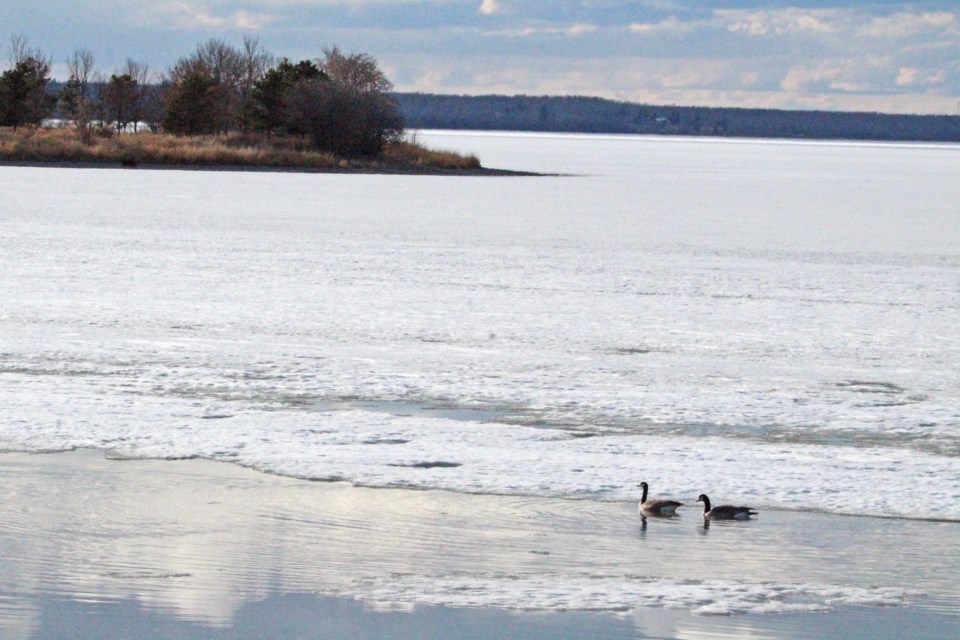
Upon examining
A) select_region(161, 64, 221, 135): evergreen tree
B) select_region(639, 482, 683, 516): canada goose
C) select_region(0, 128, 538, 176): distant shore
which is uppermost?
select_region(161, 64, 221, 135): evergreen tree

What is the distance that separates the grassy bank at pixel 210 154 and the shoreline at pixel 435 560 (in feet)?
184

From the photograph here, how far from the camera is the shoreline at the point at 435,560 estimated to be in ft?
18.6

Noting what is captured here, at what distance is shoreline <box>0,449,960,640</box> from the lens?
18.6ft

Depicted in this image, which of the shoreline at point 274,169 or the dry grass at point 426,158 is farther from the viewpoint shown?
the dry grass at point 426,158

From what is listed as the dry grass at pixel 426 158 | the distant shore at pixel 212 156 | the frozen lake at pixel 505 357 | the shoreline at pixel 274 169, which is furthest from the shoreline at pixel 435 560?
the dry grass at pixel 426 158

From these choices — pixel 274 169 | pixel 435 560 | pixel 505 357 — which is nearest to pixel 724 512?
pixel 435 560

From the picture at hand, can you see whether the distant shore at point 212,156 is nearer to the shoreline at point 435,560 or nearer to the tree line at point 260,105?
the tree line at point 260,105

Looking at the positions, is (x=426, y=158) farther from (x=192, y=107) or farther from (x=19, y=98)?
(x=19, y=98)

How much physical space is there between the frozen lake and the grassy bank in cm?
3555

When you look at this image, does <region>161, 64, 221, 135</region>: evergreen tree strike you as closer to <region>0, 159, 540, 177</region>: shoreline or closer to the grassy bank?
the grassy bank

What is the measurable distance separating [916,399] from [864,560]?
4.28 metres

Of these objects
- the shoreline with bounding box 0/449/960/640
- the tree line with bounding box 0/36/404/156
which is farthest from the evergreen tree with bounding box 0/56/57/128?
the shoreline with bounding box 0/449/960/640

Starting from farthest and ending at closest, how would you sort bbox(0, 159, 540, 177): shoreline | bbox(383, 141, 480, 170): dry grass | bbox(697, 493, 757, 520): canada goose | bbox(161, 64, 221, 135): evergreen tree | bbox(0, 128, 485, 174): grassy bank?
1. bbox(161, 64, 221, 135): evergreen tree
2. bbox(383, 141, 480, 170): dry grass
3. bbox(0, 128, 485, 174): grassy bank
4. bbox(0, 159, 540, 177): shoreline
5. bbox(697, 493, 757, 520): canada goose

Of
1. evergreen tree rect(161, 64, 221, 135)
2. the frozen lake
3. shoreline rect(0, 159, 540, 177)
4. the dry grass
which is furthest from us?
evergreen tree rect(161, 64, 221, 135)
